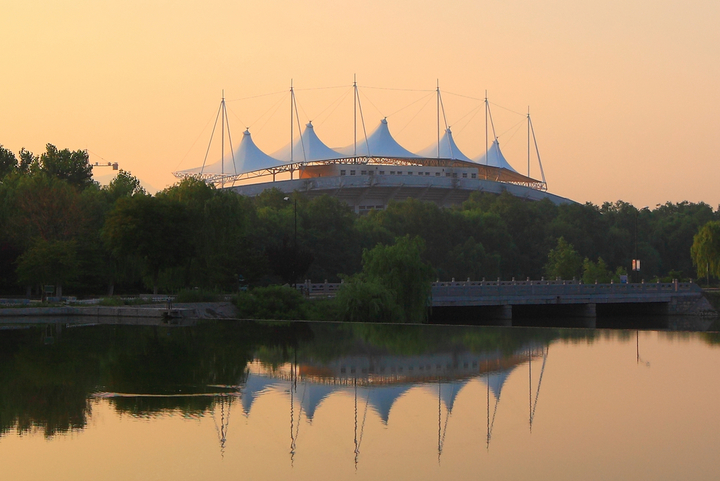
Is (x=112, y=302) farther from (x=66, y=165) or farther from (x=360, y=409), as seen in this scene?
(x=66, y=165)

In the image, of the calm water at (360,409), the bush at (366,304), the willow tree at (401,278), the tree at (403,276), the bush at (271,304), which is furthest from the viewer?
the tree at (403,276)

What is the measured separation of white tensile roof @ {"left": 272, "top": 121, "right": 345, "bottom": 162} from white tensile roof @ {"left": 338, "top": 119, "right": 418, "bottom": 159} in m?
1.69

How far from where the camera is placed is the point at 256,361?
68.6 ft

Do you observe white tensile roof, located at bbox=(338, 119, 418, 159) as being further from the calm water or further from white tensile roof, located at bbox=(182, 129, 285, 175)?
the calm water

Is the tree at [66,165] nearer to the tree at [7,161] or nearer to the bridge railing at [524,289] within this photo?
the tree at [7,161]

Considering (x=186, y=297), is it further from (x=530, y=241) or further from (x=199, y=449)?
(x=530, y=241)

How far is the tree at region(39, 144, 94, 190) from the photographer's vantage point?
61781 millimetres

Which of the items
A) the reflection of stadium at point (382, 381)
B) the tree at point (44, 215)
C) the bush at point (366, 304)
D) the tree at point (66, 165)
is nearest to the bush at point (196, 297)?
the bush at point (366, 304)

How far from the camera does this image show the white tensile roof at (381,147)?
91812 mm

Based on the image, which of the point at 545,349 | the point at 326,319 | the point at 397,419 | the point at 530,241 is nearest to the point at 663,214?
the point at 530,241

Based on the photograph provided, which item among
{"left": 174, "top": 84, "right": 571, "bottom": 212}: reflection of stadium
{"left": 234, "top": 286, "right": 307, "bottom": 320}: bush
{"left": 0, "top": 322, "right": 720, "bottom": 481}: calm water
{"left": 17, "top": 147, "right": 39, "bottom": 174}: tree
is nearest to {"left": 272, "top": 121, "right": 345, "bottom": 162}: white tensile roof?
{"left": 174, "top": 84, "right": 571, "bottom": 212}: reflection of stadium

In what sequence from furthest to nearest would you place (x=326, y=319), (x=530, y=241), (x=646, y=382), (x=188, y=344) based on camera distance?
1. (x=530, y=241)
2. (x=326, y=319)
3. (x=188, y=344)
4. (x=646, y=382)

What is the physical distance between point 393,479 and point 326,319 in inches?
928

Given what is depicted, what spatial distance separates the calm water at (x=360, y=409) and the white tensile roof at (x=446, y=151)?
239ft
